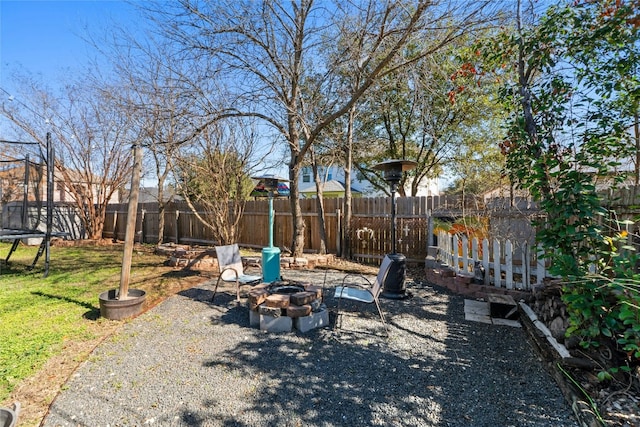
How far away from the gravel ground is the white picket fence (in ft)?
3.89

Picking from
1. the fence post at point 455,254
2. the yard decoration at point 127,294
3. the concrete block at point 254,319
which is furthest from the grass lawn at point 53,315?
the fence post at point 455,254

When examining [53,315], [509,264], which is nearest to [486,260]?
[509,264]

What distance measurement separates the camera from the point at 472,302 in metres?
4.31

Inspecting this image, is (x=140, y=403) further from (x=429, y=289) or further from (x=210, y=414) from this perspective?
(x=429, y=289)

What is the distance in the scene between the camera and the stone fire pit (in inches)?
133

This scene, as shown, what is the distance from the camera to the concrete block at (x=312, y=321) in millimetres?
3369

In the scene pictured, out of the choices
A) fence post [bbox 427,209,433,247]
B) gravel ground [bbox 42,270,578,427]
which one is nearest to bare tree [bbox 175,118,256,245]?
gravel ground [bbox 42,270,578,427]

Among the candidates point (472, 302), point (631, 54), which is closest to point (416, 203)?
point (472, 302)

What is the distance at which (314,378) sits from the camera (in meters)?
2.46

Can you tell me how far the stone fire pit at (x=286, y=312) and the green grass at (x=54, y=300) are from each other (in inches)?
66.5

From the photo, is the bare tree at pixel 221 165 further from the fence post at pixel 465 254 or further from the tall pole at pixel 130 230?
the fence post at pixel 465 254

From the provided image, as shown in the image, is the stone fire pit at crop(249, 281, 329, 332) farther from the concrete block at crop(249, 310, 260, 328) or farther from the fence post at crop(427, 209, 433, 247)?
the fence post at crop(427, 209, 433, 247)

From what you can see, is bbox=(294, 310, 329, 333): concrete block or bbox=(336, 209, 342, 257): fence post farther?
bbox=(336, 209, 342, 257): fence post

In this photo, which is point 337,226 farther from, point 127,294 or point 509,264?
point 127,294
